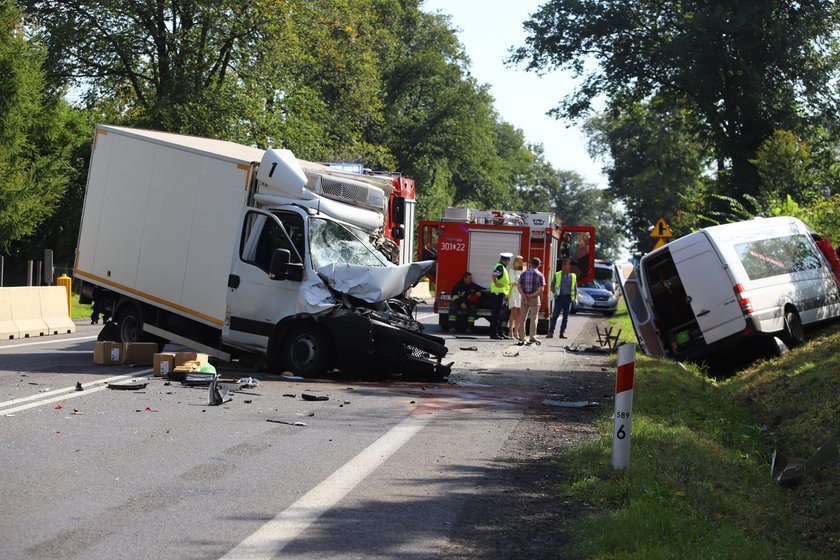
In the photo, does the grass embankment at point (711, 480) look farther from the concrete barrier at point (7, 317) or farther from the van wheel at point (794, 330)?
the concrete barrier at point (7, 317)

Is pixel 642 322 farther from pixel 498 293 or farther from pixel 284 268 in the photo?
pixel 284 268

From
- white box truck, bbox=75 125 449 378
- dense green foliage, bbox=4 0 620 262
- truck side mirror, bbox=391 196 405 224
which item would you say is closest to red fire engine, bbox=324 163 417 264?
truck side mirror, bbox=391 196 405 224

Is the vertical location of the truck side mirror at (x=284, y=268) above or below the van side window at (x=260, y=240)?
below

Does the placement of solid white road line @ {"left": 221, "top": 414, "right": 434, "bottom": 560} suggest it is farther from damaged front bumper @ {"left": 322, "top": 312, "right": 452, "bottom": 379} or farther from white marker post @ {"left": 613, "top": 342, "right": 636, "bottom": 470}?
damaged front bumper @ {"left": 322, "top": 312, "right": 452, "bottom": 379}

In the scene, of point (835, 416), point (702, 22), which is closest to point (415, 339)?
point (835, 416)

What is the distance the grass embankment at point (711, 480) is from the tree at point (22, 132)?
88.6ft

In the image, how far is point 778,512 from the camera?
761 centimetres

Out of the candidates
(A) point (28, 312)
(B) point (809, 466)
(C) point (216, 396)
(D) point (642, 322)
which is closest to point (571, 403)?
(C) point (216, 396)

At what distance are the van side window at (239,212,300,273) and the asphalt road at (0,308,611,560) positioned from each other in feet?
5.01

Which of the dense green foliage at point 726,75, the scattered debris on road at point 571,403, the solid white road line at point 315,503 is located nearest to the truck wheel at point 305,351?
the scattered debris on road at point 571,403

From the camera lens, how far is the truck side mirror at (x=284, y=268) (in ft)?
46.7

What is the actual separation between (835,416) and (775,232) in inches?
291

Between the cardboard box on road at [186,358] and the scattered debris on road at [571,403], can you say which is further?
the cardboard box on road at [186,358]

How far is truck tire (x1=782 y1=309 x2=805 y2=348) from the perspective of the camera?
17.8m
